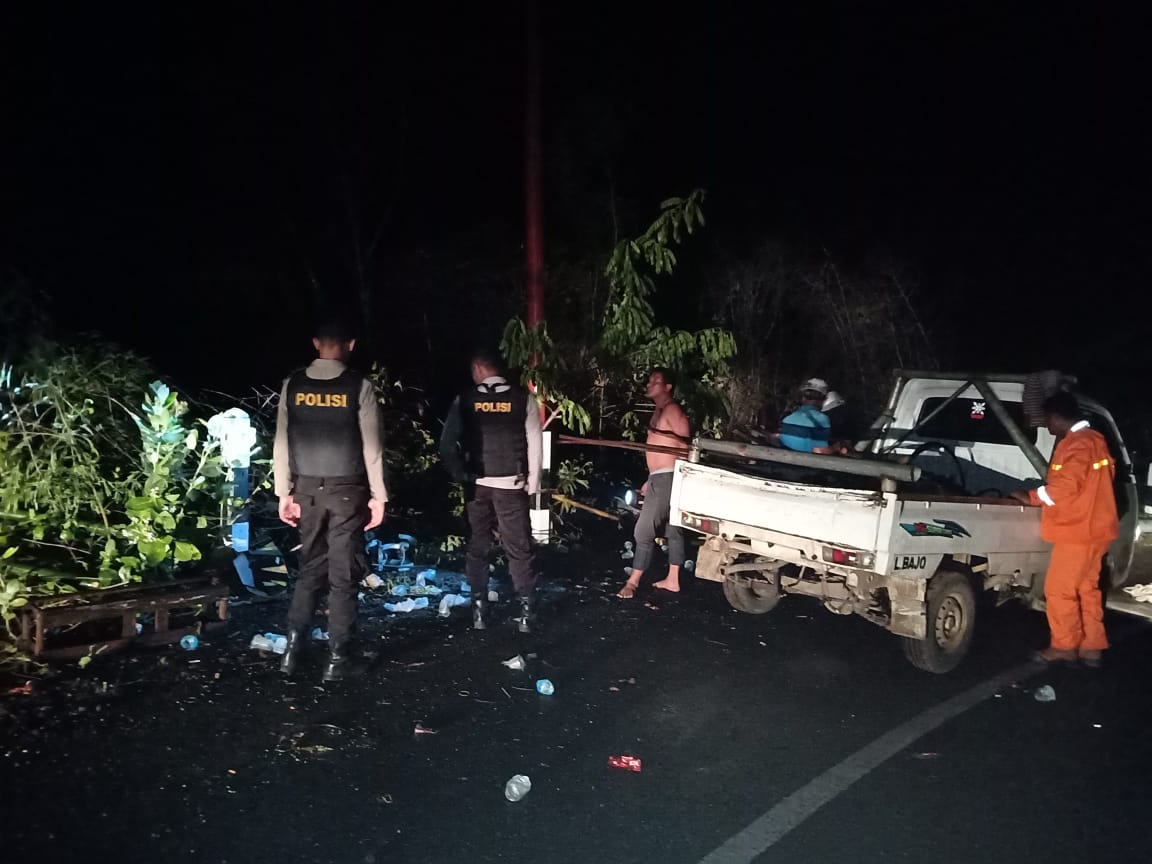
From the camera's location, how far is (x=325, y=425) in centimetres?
536

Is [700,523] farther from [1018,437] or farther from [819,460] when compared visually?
[1018,437]

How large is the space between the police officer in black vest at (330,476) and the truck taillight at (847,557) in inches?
103

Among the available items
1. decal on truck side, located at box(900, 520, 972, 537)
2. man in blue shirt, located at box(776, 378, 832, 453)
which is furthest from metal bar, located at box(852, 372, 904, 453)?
decal on truck side, located at box(900, 520, 972, 537)

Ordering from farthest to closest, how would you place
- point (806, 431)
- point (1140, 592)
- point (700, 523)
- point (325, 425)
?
point (1140, 592) → point (806, 431) → point (700, 523) → point (325, 425)

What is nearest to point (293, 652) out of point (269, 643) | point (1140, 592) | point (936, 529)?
point (269, 643)

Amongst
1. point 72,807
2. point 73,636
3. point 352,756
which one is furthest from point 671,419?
point 72,807

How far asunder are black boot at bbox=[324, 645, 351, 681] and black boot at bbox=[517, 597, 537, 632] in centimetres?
134

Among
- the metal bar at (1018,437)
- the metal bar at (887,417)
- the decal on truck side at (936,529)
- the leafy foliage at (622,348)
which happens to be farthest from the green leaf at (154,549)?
the metal bar at (1018,437)

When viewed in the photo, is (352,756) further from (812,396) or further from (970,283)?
(970,283)

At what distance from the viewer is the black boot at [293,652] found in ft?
18.0

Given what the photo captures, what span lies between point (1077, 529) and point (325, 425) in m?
4.59

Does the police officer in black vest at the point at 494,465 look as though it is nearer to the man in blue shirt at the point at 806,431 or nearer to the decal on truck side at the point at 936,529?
the man in blue shirt at the point at 806,431

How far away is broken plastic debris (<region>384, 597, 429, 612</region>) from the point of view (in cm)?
→ 678

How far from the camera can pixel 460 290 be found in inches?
697
